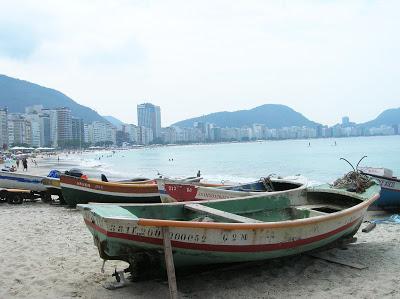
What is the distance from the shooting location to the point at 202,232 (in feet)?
17.4

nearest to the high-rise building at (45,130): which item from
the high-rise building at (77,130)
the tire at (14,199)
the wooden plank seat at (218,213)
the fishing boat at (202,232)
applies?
the high-rise building at (77,130)

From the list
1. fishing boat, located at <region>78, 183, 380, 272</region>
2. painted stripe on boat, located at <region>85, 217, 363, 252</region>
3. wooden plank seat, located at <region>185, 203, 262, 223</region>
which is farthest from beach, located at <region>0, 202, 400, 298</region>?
wooden plank seat, located at <region>185, 203, 262, 223</region>

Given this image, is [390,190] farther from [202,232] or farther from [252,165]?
[252,165]

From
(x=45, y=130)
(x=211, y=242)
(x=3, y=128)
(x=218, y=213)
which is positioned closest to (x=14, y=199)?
(x=218, y=213)

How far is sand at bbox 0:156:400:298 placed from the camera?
5.65 m

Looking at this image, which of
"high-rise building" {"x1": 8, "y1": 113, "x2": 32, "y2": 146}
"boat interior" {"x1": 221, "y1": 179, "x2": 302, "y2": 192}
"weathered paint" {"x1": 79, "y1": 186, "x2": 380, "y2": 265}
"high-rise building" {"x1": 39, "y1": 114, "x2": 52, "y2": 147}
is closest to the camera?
"weathered paint" {"x1": 79, "y1": 186, "x2": 380, "y2": 265}

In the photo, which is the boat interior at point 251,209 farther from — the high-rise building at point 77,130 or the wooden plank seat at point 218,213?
the high-rise building at point 77,130

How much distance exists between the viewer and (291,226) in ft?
19.2

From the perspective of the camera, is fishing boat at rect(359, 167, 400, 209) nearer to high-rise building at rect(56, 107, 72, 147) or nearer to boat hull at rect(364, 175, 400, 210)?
boat hull at rect(364, 175, 400, 210)

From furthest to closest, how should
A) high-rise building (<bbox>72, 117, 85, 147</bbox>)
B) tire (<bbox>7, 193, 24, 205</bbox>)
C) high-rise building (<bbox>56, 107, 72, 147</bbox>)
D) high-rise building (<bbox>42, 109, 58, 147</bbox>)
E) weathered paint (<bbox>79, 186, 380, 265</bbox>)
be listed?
high-rise building (<bbox>72, 117, 85, 147</bbox>) < high-rise building (<bbox>42, 109, 58, 147</bbox>) < high-rise building (<bbox>56, 107, 72, 147</bbox>) < tire (<bbox>7, 193, 24, 205</bbox>) < weathered paint (<bbox>79, 186, 380, 265</bbox>)

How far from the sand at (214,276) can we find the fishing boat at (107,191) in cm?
378

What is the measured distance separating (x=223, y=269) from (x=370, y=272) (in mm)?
2251

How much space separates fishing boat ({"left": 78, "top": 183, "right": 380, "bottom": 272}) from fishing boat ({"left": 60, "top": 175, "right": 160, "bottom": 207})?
5.25 meters

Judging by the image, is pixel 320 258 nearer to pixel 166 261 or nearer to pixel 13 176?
pixel 166 261
